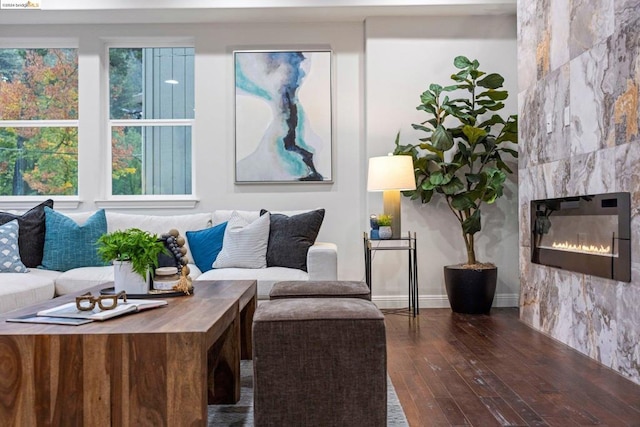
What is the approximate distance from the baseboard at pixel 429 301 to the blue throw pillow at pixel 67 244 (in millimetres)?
2294

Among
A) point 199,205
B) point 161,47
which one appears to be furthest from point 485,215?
point 161,47

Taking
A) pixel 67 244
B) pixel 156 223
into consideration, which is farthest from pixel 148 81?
pixel 67 244

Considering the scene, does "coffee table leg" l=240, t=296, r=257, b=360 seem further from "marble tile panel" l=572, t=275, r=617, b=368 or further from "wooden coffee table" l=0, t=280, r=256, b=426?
"marble tile panel" l=572, t=275, r=617, b=368

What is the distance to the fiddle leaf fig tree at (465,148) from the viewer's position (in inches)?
169

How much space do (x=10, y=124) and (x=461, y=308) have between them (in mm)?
4294

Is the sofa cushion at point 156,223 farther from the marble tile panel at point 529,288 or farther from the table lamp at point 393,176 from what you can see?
the marble tile panel at point 529,288

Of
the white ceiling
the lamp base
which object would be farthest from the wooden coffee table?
the white ceiling

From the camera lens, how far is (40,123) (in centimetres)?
490

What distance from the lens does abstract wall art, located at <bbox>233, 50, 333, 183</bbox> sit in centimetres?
481

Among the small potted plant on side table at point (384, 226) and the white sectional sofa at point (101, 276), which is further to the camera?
the small potted plant on side table at point (384, 226)

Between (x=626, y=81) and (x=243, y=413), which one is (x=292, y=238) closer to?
(x=243, y=413)

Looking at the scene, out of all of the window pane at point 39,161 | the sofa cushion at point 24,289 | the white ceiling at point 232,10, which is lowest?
the sofa cushion at point 24,289

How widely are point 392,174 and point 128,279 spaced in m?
2.40

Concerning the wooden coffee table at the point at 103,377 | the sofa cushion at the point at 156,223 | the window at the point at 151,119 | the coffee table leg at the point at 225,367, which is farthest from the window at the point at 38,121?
the wooden coffee table at the point at 103,377
